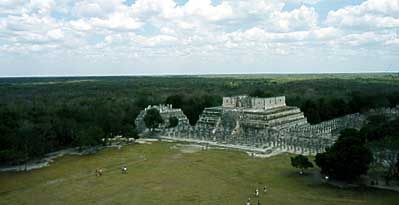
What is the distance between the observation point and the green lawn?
3362 cm

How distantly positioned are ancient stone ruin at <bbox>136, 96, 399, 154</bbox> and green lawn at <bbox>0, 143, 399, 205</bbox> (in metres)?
6.73

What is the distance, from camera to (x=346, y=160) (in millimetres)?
36844

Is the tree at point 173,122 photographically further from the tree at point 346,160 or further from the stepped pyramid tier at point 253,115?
the tree at point 346,160

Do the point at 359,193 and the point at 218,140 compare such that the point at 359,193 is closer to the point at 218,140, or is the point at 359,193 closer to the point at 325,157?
the point at 325,157

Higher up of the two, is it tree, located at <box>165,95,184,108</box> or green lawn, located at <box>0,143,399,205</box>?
tree, located at <box>165,95,184,108</box>

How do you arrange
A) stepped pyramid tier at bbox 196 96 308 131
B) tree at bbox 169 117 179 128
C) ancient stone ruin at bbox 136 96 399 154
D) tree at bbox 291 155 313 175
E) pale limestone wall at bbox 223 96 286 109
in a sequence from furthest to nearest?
tree at bbox 169 117 179 128 → pale limestone wall at bbox 223 96 286 109 → stepped pyramid tier at bbox 196 96 308 131 → ancient stone ruin at bbox 136 96 399 154 → tree at bbox 291 155 313 175

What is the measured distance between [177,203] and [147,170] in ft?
43.7

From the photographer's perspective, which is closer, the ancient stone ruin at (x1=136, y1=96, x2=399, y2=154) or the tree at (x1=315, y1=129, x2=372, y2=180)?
the tree at (x1=315, y1=129, x2=372, y2=180)

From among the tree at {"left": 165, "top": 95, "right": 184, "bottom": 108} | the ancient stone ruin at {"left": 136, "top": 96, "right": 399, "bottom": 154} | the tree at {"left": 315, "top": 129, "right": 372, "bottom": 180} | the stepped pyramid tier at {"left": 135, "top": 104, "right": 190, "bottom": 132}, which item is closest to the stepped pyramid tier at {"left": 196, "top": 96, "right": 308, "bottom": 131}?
the ancient stone ruin at {"left": 136, "top": 96, "right": 399, "bottom": 154}

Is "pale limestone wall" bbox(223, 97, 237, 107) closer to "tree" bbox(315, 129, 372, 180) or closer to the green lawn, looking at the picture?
the green lawn

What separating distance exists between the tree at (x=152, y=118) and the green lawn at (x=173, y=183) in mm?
16713

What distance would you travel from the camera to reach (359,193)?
113ft

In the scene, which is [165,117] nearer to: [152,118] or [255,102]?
[152,118]

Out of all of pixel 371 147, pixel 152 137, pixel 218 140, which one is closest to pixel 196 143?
pixel 218 140
